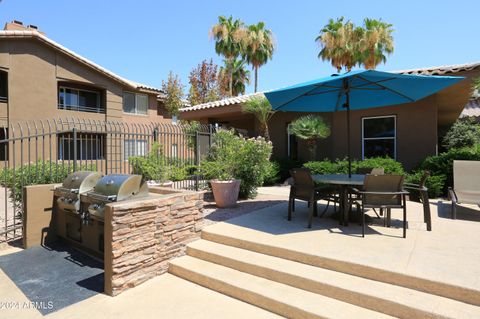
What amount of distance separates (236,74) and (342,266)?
2415 centimetres

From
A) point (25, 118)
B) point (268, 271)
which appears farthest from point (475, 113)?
point (25, 118)

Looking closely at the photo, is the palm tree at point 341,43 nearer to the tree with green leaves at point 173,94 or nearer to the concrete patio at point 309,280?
the tree with green leaves at point 173,94

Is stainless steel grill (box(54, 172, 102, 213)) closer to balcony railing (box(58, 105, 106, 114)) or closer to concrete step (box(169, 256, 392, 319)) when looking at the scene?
concrete step (box(169, 256, 392, 319))

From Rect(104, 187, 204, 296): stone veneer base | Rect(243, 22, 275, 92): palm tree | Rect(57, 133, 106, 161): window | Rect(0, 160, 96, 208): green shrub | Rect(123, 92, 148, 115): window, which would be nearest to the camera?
Rect(104, 187, 204, 296): stone veneer base

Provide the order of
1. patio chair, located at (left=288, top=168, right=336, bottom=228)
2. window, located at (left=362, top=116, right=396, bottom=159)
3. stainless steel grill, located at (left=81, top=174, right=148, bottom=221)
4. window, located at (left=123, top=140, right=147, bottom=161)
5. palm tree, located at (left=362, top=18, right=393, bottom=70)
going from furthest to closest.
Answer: palm tree, located at (left=362, top=18, right=393, bottom=70) < window, located at (left=362, top=116, right=396, bottom=159) < window, located at (left=123, top=140, right=147, bottom=161) < patio chair, located at (left=288, top=168, right=336, bottom=228) < stainless steel grill, located at (left=81, top=174, right=148, bottom=221)

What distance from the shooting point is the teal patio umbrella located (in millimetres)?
4414

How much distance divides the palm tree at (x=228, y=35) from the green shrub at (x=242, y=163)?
684 inches

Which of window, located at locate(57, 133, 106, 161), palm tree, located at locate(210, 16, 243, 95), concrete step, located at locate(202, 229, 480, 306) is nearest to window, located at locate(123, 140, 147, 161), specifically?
window, located at locate(57, 133, 106, 161)

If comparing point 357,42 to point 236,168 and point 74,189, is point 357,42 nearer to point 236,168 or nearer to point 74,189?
point 236,168

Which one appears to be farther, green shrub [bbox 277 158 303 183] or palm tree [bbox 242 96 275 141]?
green shrub [bbox 277 158 303 183]

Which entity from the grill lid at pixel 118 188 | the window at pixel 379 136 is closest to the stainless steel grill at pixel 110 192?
the grill lid at pixel 118 188

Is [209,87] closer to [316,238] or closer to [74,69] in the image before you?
[74,69]

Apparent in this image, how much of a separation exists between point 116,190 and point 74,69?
16.7 metres

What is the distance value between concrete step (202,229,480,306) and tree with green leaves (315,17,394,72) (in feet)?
56.0
